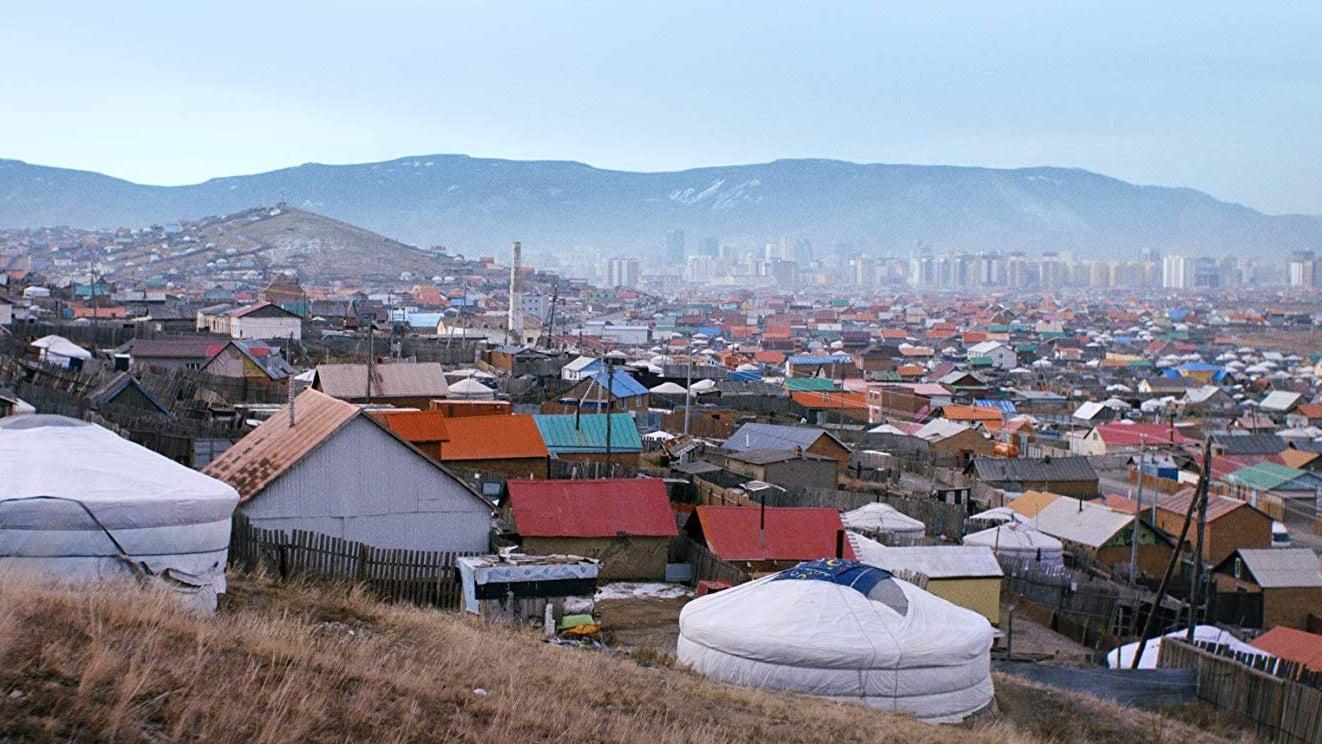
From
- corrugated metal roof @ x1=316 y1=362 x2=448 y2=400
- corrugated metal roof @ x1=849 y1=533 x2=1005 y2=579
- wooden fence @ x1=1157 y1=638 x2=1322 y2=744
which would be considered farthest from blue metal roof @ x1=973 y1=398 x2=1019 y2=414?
wooden fence @ x1=1157 y1=638 x2=1322 y2=744

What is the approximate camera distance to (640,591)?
69.8 feet

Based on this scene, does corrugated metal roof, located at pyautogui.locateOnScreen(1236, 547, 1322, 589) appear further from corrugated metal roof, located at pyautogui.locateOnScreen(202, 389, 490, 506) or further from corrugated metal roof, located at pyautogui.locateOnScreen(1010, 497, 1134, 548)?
corrugated metal roof, located at pyautogui.locateOnScreen(202, 389, 490, 506)

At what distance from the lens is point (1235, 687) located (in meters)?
16.5

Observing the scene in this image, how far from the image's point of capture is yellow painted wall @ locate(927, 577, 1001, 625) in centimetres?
2334

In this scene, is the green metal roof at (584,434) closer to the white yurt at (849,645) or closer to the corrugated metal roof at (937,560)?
the corrugated metal roof at (937,560)

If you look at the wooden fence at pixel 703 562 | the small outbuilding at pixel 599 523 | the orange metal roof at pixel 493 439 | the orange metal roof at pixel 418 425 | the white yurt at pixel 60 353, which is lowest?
the wooden fence at pixel 703 562

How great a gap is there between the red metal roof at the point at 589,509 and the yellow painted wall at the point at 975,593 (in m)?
4.83

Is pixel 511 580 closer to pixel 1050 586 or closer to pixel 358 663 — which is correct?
pixel 358 663

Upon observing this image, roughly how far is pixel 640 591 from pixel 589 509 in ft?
5.85

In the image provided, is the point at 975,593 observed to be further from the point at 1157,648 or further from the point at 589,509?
the point at 589,509

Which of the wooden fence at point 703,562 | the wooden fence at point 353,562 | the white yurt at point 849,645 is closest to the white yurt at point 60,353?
the wooden fence at point 703,562

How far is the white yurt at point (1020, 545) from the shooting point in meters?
28.1

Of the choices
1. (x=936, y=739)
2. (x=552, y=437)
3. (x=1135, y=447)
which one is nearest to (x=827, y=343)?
(x=1135, y=447)

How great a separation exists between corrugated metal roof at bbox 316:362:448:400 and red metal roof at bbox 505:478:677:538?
13719 millimetres
